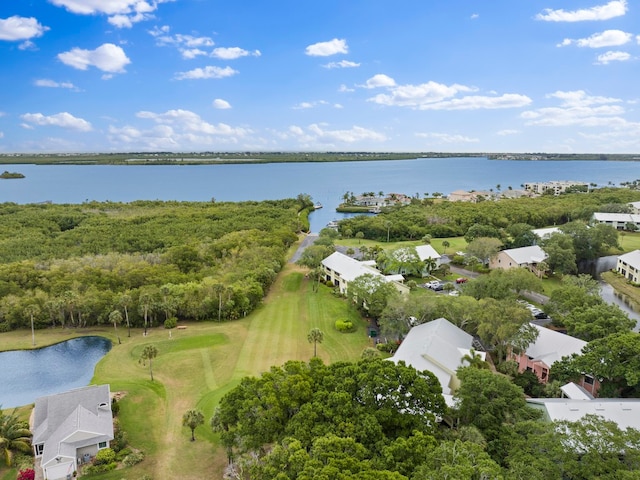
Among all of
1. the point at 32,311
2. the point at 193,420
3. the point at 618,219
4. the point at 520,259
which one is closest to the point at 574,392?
the point at 193,420

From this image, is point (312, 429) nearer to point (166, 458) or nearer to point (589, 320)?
point (166, 458)

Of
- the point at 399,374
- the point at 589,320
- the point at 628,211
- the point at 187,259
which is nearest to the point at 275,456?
the point at 399,374

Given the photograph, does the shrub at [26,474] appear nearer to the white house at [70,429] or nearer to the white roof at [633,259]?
the white house at [70,429]

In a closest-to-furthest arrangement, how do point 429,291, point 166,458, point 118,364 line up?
1. point 166,458
2. point 118,364
3. point 429,291

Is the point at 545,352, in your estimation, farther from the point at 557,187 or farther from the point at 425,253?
the point at 557,187

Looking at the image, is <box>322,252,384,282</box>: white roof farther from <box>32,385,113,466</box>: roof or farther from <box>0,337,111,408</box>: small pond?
<box>32,385,113,466</box>: roof

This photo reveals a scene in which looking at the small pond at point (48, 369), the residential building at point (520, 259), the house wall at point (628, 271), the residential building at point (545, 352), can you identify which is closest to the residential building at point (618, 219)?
the house wall at point (628, 271)
